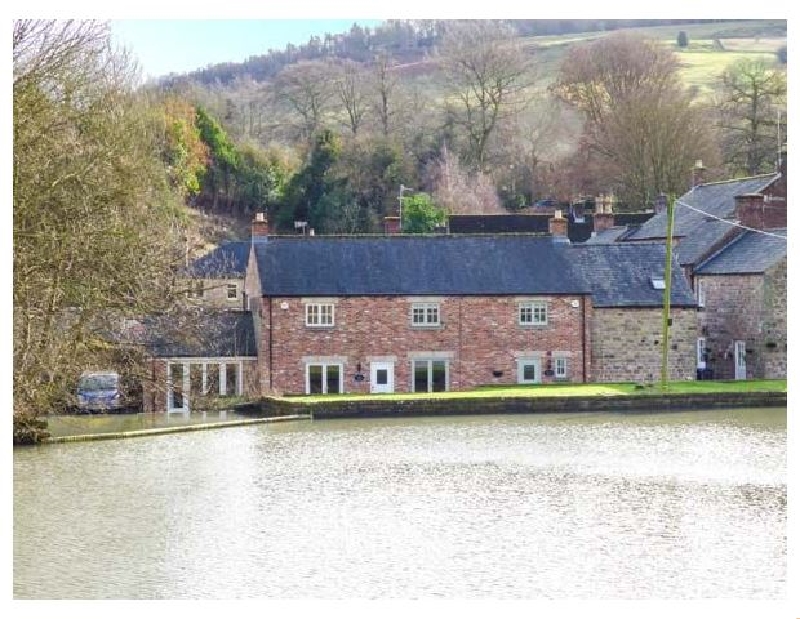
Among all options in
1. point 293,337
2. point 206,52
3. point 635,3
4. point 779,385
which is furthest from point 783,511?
point 206,52

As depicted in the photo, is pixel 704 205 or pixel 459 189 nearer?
pixel 704 205

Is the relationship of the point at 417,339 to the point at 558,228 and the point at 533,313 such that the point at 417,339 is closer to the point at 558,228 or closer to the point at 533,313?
the point at 533,313

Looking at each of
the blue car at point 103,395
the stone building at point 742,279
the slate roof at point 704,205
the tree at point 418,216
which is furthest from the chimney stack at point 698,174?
the blue car at point 103,395

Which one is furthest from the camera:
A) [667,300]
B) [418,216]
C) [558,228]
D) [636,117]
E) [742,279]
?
[636,117]

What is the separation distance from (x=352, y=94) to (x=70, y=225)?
127ft

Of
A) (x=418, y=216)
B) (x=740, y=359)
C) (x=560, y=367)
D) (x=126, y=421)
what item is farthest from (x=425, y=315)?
(x=418, y=216)

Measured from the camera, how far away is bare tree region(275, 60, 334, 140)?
58500 mm

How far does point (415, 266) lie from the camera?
35.5 metres

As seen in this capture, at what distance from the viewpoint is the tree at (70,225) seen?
1900 centimetres

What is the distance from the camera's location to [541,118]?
188ft

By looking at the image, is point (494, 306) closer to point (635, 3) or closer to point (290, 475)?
point (290, 475)

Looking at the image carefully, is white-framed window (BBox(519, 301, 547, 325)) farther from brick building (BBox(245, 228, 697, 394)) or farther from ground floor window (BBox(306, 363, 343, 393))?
ground floor window (BBox(306, 363, 343, 393))

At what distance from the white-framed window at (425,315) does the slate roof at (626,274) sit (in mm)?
3429

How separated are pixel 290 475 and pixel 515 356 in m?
14.6
